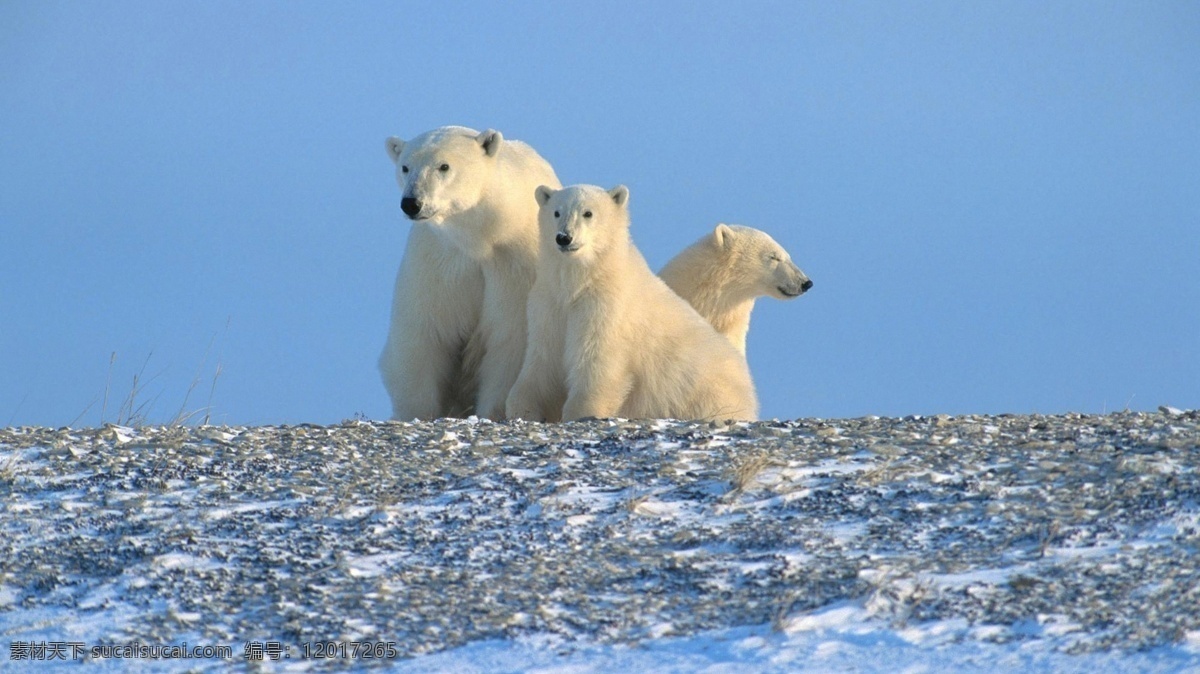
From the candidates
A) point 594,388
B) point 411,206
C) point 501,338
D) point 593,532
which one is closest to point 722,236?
point 501,338

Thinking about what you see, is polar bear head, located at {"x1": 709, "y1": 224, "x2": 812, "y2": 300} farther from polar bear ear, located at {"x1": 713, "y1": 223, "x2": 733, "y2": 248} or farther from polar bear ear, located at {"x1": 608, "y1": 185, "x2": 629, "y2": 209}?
polar bear ear, located at {"x1": 608, "y1": 185, "x2": 629, "y2": 209}

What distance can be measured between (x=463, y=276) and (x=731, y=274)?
109 inches

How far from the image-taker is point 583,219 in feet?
25.6

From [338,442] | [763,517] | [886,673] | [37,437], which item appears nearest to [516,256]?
[338,442]

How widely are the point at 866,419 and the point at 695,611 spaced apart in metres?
2.80

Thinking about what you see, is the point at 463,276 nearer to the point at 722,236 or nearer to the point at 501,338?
the point at 501,338

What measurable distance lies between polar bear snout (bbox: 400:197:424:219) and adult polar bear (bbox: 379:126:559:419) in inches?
5.3

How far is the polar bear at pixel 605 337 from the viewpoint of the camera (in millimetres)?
7777

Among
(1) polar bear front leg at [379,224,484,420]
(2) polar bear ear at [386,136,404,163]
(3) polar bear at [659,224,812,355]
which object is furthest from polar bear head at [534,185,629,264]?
(3) polar bear at [659,224,812,355]

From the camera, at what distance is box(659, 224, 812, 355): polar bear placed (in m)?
10.6

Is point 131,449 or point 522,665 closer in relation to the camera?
point 522,665

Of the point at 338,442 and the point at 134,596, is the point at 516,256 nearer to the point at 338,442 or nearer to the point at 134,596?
A: the point at 338,442

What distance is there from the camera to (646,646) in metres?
4.11

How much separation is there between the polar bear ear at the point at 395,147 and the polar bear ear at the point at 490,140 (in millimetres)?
519
